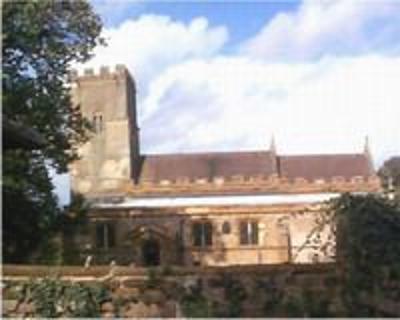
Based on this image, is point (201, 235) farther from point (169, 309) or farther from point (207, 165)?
point (169, 309)

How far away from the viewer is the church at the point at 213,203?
5344 cm

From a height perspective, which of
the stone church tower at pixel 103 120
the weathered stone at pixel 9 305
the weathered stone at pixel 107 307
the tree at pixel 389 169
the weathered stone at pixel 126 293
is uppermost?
the stone church tower at pixel 103 120

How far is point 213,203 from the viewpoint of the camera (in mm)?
55938

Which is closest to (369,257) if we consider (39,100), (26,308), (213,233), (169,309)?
(169,309)

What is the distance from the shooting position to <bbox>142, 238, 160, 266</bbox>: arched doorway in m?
53.3

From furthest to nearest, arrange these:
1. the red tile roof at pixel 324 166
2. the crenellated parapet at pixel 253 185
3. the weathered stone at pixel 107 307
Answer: the red tile roof at pixel 324 166
the crenellated parapet at pixel 253 185
the weathered stone at pixel 107 307

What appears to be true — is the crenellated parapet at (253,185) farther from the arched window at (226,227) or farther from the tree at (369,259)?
the tree at (369,259)

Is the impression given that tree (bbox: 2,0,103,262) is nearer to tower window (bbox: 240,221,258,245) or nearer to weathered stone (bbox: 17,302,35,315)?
weathered stone (bbox: 17,302,35,315)

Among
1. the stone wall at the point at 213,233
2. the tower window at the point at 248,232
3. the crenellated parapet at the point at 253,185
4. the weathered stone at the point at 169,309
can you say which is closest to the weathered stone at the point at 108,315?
the weathered stone at the point at 169,309

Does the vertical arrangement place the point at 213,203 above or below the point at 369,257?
above

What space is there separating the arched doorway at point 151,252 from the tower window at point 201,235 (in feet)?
7.46

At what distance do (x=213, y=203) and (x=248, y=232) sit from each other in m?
3.14

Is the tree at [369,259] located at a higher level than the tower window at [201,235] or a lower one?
lower

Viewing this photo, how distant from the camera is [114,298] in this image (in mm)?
12672
